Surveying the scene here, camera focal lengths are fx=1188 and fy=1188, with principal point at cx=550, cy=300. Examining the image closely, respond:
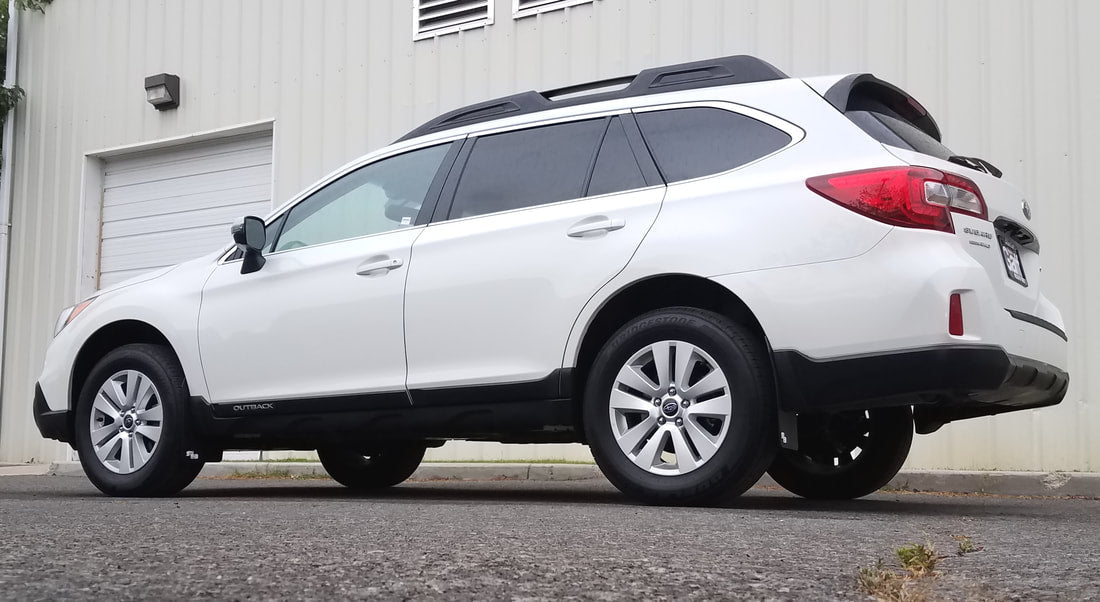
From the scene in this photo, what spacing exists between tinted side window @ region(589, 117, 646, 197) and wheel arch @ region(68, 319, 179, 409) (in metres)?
2.52

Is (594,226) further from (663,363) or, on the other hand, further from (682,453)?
(682,453)

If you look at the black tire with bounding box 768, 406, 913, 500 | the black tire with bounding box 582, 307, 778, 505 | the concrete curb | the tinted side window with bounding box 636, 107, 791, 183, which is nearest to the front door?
the black tire with bounding box 582, 307, 778, 505

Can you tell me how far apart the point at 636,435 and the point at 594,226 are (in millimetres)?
855

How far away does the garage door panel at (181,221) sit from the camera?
39.2 feet

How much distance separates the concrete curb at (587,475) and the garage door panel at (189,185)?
3046 mm

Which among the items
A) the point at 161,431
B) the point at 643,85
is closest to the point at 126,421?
the point at 161,431

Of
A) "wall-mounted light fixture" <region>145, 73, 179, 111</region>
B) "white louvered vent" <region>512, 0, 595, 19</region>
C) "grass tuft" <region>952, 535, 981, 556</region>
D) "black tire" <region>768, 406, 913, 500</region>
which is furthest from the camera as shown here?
"wall-mounted light fixture" <region>145, 73, 179, 111</region>

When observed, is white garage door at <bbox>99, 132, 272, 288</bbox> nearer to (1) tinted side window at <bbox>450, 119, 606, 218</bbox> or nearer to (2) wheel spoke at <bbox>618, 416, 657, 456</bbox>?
(1) tinted side window at <bbox>450, 119, 606, 218</bbox>

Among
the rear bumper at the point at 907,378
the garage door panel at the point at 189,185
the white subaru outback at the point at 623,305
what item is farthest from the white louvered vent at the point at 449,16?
the rear bumper at the point at 907,378

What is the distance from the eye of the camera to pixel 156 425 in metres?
5.85

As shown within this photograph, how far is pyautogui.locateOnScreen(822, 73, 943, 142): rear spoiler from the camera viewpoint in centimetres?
465

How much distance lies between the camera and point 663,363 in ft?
14.7

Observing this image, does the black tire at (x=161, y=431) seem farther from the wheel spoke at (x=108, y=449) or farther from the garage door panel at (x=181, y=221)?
the garage door panel at (x=181, y=221)

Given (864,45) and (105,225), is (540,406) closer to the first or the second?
(864,45)
